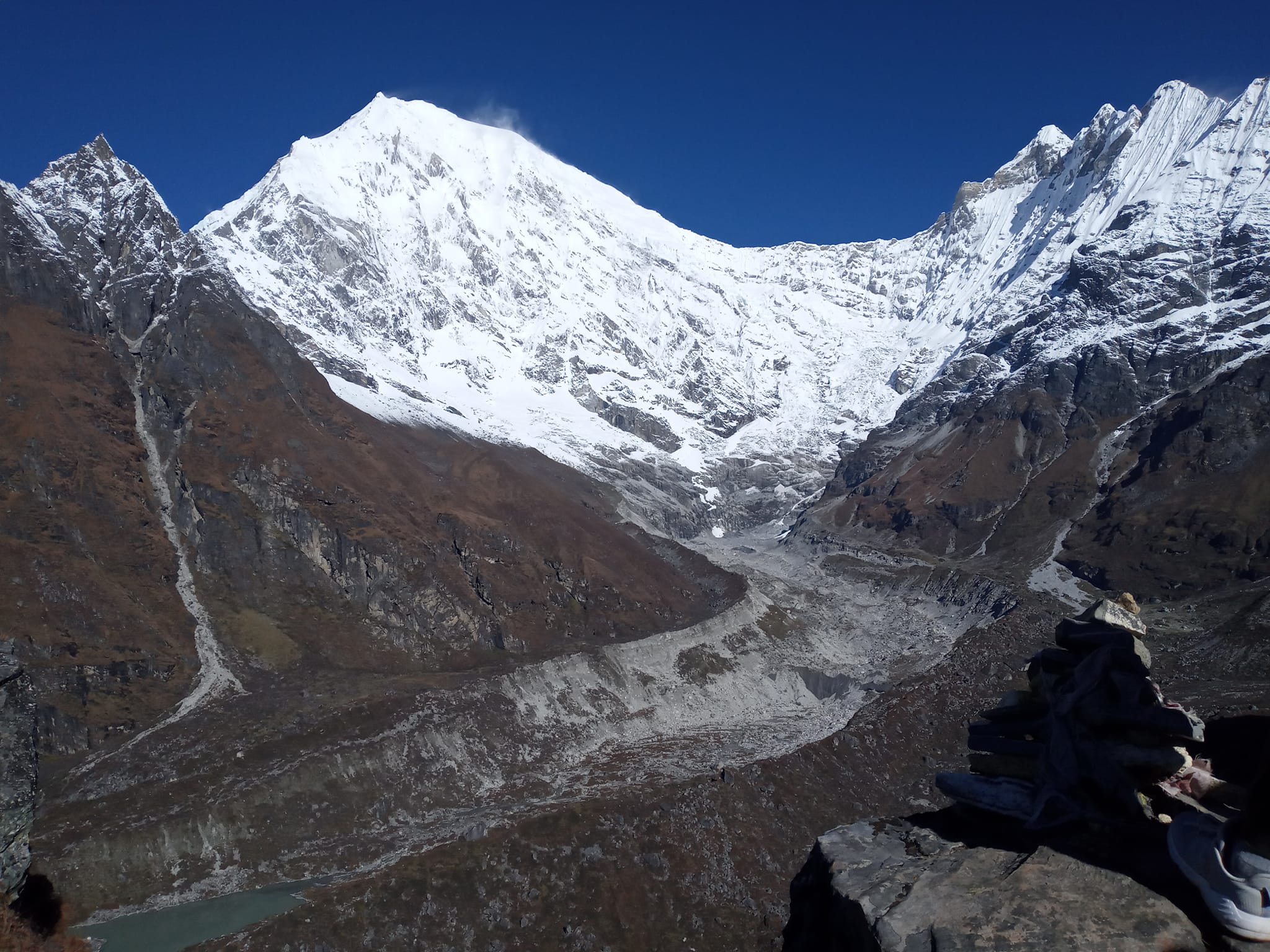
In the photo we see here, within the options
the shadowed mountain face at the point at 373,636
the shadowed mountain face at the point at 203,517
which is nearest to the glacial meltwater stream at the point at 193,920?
the shadowed mountain face at the point at 373,636

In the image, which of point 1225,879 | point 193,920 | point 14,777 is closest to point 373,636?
point 193,920

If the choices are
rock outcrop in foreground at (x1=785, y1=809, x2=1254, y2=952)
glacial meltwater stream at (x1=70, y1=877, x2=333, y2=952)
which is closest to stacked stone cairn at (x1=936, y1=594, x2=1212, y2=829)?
rock outcrop in foreground at (x1=785, y1=809, x2=1254, y2=952)

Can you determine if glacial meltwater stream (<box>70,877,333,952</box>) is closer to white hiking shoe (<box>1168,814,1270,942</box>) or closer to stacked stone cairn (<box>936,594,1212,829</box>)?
stacked stone cairn (<box>936,594,1212,829</box>)

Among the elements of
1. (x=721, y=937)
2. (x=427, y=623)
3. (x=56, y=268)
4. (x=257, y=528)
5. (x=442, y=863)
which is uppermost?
(x=56, y=268)

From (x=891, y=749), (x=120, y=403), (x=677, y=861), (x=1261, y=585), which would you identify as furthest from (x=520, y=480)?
(x=1261, y=585)

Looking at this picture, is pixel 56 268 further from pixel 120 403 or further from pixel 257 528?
pixel 257 528

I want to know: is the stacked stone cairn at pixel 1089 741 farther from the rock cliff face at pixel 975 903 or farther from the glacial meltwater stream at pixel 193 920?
the glacial meltwater stream at pixel 193 920
